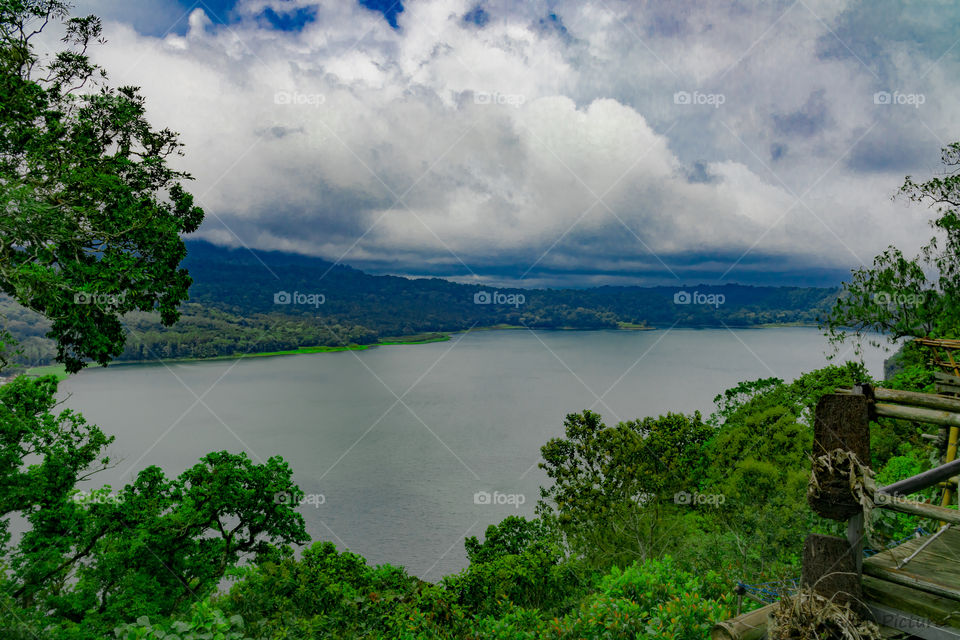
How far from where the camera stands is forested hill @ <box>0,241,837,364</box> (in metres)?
90.6

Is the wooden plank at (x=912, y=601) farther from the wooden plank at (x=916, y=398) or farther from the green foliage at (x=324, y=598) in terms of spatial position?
the green foliage at (x=324, y=598)

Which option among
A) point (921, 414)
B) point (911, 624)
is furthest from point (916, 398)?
point (911, 624)

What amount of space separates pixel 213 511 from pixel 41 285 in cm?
788

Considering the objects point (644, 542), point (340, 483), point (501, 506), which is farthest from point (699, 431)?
point (340, 483)

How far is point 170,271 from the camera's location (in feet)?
29.7

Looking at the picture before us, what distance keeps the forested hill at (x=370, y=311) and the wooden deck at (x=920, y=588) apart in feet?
266

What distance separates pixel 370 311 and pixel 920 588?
142044 millimetres

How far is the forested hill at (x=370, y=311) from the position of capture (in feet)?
297

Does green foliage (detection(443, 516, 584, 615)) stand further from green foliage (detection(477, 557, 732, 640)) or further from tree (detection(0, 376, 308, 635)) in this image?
tree (detection(0, 376, 308, 635))

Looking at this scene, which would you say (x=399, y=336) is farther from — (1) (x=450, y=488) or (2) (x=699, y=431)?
(2) (x=699, y=431)

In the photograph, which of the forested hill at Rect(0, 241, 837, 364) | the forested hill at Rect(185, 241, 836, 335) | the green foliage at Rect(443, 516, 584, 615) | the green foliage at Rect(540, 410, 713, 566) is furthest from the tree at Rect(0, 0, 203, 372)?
the forested hill at Rect(185, 241, 836, 335)

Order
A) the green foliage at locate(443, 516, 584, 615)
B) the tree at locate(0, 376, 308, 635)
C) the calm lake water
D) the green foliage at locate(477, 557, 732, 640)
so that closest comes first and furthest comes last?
the green foliage at locate(477, 557, 732, 640) < the green foliage at locate(443, 516, 584, 615) < the tree at locate(0, 376, 308, 635) < the calm lake water

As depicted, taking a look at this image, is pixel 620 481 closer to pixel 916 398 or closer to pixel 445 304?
pixel 916 398

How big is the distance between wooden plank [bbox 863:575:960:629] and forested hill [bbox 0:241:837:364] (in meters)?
81.2
